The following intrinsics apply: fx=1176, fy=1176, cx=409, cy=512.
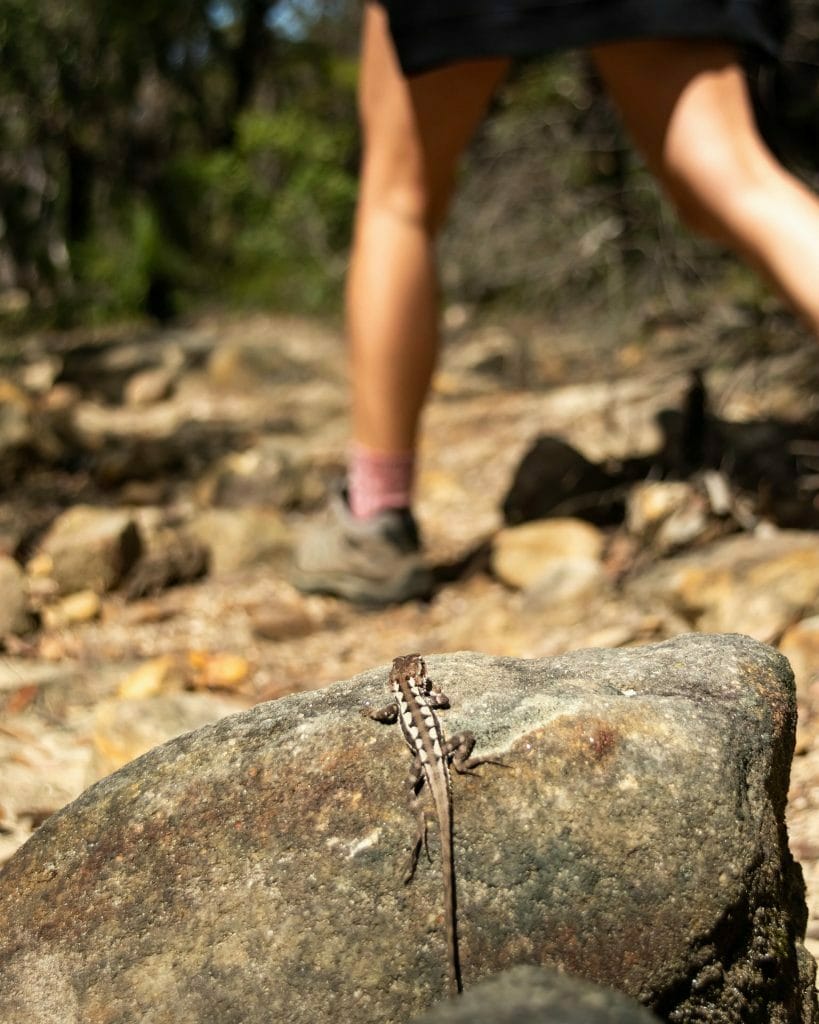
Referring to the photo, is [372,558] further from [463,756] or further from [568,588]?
[463,756]

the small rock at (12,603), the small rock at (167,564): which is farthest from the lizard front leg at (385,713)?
the small rock at (167,564)

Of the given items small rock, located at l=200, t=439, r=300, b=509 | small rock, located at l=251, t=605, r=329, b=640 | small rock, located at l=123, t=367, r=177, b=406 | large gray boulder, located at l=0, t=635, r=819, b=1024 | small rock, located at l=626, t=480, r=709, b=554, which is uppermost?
large gray boulder, located at l=0, t=635, r=819, b=1024

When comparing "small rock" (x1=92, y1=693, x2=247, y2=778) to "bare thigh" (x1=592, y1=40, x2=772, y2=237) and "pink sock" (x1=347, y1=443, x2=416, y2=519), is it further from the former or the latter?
"bare thigh" (x1=592, y1=40, x2=772, y2=237)

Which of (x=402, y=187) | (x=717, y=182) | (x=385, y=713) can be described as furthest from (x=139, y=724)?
(x=717, y=182)

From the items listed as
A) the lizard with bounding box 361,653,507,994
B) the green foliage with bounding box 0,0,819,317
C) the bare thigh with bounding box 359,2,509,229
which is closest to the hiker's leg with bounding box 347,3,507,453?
the bare thigh with bounding box 359,2,509,229

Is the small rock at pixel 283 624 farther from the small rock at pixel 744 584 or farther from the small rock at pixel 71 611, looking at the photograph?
the small rock at pixel 744 584
